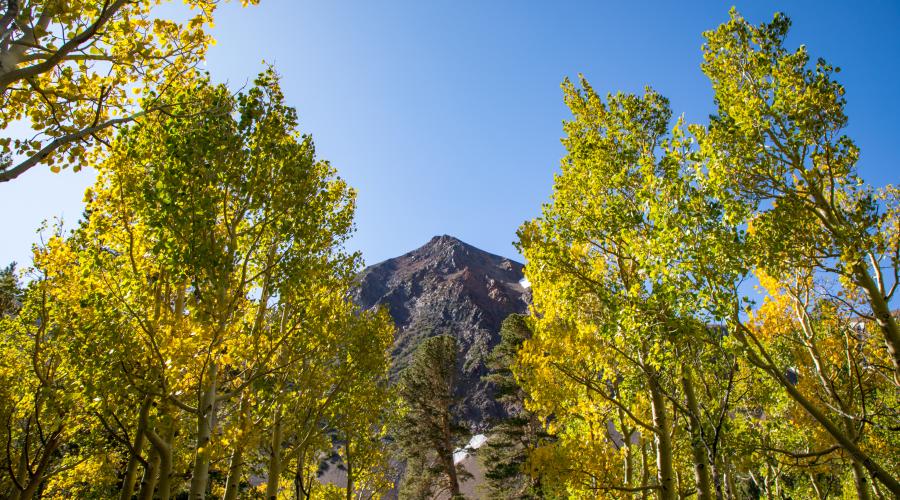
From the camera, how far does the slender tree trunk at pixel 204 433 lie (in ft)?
17.6

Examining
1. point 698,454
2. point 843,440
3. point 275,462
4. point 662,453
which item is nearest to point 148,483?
point 275,462

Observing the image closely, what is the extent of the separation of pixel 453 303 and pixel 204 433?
139699 millimetres

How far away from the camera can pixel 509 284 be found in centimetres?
18850

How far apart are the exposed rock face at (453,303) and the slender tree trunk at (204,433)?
92.1 m

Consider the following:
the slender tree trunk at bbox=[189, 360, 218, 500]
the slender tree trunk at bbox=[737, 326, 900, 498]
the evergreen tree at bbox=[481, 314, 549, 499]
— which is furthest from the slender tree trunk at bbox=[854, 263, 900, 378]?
the evergreen tree at bbox=[481, 314, 549, 499]

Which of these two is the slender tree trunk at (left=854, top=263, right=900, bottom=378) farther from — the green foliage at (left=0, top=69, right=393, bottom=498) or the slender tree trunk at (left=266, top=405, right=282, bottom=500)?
the slender tree trunk at (left=266, top=405, right=282, bottom=500)

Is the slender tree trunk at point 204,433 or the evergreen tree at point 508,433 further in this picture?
the evergreen tree at point 508,433

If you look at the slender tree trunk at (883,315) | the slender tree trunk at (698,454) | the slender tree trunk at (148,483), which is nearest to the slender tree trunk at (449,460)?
the slender tree trunk at (698,454)

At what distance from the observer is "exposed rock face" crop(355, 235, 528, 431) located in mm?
107812

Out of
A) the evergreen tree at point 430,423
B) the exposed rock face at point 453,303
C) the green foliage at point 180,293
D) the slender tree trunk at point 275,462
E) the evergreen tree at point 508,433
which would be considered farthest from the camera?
the exposed rock face at point 453,303

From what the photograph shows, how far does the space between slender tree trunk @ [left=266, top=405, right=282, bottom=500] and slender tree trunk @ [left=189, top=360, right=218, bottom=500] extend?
2.82 meters

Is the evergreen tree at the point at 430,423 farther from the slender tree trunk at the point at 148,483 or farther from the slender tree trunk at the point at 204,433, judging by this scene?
the slender tree trunk at the point at 204,433

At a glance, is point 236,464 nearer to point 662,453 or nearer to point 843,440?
point 662,453

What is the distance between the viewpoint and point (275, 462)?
9.11 meters
